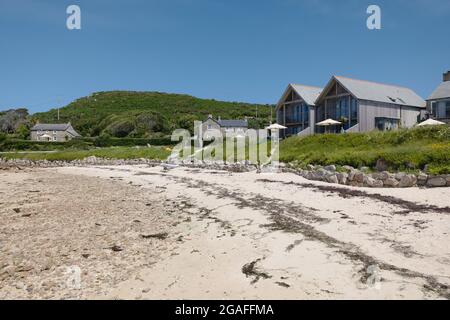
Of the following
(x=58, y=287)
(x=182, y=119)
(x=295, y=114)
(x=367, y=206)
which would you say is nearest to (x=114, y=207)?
(x=58, y=287)

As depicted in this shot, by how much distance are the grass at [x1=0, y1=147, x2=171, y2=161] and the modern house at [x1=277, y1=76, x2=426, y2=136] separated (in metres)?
15.8

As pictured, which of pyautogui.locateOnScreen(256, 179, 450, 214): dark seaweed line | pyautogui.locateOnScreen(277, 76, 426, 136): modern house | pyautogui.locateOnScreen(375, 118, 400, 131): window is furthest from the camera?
pyautogui.locateOnScreen(375, 118, 400, 131): window

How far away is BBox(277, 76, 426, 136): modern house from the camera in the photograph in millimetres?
32719

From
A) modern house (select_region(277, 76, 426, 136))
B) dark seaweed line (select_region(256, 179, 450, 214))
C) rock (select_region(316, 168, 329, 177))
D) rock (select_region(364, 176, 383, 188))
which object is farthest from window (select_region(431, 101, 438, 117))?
dark seaweed line (select_region(256, 179, 450, 214))

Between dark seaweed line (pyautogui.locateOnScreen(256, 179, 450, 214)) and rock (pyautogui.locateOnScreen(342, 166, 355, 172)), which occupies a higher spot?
rock (pyautogui.locateOnScreen(342, 166, 355, 172))

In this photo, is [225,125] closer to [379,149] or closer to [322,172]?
[379,149]

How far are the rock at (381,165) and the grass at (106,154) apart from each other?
25952 mm

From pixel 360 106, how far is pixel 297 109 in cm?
781

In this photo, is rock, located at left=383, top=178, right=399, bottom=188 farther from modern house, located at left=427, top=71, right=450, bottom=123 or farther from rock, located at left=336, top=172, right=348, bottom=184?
modern house, located at left=427, top=71, right=450, bottom=123

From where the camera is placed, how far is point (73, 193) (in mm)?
16828

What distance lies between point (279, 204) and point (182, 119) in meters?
80.5

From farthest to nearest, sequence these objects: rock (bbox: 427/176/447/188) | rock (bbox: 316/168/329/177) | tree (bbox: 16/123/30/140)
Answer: tree (bbox: 16/123/30/140)
rock (bbox: 316/168/329/177)
rock (bbox: 427/176/447/188)

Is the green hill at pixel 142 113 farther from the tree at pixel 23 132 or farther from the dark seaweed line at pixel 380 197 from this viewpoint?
the dark seaweed line at pixel 380 197

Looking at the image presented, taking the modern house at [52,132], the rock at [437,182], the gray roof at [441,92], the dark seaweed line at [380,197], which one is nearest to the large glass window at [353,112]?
the gray roof at [441,92]
